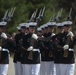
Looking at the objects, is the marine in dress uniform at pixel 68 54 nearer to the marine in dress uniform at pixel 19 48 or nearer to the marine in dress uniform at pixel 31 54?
the marine in dress uniform at pixel 31 54

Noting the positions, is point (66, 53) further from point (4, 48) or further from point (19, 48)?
point (4, 48)

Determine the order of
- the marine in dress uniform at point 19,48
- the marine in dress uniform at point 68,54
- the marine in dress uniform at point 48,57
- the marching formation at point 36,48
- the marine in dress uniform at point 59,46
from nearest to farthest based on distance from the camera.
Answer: the marine in dress uniform at point 68,54 < the marching formation at point 36,48 < the marine in dress uniform at point 59,46 < the marine in dress uniform at point 19,48 < the marine in dress uniform at point 48,57

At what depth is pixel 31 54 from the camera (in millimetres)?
13789

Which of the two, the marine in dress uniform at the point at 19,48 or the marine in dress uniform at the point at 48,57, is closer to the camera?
the marine in dress uniform at the point at 19,48

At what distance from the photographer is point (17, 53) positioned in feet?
50.2

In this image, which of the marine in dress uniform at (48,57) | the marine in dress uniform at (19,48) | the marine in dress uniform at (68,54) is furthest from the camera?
the marine in dress uniform at (48,57)

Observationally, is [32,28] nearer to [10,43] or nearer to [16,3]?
[10,43]

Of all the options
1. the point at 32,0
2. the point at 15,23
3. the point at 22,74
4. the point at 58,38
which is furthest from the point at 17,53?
the point at 32,0

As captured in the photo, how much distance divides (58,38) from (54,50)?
24.1 inches

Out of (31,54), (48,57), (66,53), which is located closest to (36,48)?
(31,54)

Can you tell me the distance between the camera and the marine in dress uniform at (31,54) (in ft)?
45.1

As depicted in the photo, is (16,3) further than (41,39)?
Yes

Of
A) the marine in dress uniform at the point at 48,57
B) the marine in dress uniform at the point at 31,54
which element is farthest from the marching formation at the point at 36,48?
the marine in dress uniform at the point at 48,57

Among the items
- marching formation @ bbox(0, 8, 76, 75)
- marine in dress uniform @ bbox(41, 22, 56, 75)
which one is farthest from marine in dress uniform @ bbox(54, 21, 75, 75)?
marine in dress uniform @ bbox(41, 22, 56, 75)
